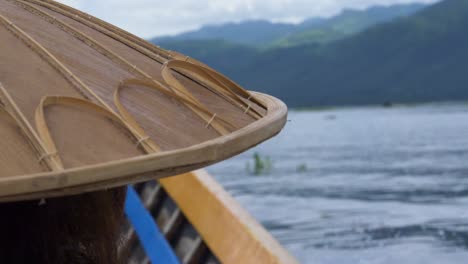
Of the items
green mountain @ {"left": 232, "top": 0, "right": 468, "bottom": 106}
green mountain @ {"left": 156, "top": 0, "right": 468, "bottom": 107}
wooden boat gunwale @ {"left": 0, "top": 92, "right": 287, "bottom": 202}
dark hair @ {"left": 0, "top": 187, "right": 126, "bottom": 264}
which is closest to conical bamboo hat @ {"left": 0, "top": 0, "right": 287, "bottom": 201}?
wooden boat gunwale @ {"left": 0, "top": 92, "right": 287, "bottom": 202}

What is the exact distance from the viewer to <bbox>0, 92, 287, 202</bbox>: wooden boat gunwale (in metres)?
1.53

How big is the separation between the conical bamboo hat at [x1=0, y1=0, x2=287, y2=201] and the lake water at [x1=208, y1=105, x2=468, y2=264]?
1.65 ft

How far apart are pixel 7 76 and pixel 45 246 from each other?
1.21 ft

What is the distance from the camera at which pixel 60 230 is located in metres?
1.96

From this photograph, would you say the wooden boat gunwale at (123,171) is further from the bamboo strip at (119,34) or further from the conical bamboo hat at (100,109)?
the bamboo strip at (119,34)

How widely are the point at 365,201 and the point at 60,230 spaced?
16.8m

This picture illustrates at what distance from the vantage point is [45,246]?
6.37ft

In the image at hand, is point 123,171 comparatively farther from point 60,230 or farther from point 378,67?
point 378,67

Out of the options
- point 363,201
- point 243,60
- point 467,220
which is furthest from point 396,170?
point 243,60

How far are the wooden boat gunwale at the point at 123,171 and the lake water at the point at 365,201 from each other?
2.65 ft

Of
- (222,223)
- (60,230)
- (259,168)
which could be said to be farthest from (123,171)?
(259,168)

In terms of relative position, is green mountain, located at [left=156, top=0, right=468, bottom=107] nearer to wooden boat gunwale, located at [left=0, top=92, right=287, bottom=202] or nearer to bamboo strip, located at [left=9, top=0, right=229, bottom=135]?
bamboo strip, located at [left=9, top=0, right=229, bottom=135]

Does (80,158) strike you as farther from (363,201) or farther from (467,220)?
(363,201)

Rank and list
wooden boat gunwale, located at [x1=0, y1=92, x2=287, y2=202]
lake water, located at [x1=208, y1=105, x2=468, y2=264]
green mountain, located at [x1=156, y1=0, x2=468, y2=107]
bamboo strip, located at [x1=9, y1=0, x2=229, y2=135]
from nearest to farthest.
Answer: wooden boat gunwale, located at [x1=0, y1=92, x2=287, y2=202], bamboo strip, located at [x1=9, y1=0, x2=229, y2=135], lake water, located at [x1=208, y1=105, x2=468, y2=264], green mountain, located at [x1=156, y1=0, x2=468, y2=107]
